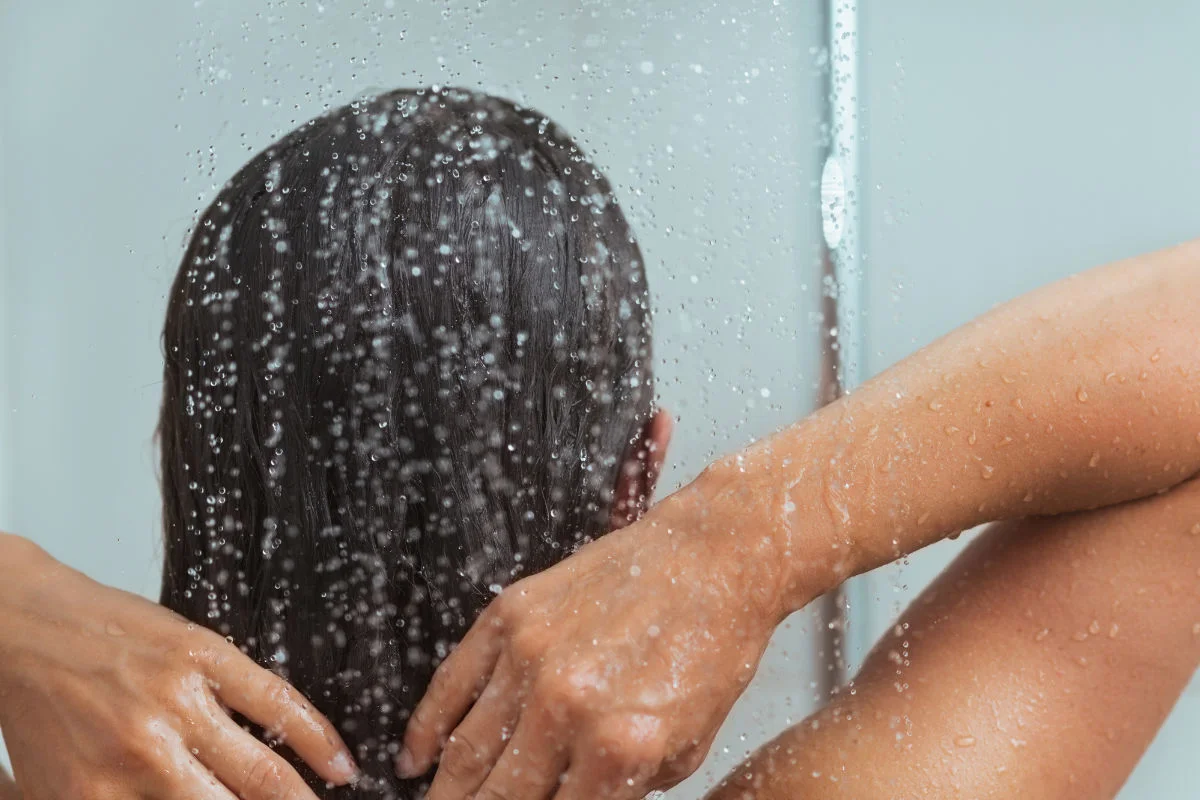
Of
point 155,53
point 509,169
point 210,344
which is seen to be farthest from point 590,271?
point 155,53

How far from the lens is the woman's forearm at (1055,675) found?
42 cm

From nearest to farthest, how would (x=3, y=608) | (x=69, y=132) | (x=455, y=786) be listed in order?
(x=455, y=786)
(x=3, y=608)
(x=69, y=132)

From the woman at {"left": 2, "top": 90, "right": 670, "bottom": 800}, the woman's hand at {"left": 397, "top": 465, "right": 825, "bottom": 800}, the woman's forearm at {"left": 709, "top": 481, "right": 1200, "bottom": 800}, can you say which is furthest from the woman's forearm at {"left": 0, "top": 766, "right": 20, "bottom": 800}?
the woman's forearm at {"left": 709, "top": 481, "right": 1200, "bottom": 800}

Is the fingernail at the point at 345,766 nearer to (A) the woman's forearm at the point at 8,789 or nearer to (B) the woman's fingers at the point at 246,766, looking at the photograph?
(B) the woman's fingers at the point at 246,766

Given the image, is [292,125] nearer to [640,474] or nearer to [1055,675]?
[640,474]

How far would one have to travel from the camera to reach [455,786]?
15.7 inches

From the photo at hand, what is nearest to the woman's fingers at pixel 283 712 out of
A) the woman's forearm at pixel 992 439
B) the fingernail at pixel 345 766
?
the fingernail at pixel 345 766

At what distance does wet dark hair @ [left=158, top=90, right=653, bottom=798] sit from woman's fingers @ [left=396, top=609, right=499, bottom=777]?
0.03 metres

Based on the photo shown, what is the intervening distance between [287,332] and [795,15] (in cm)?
36

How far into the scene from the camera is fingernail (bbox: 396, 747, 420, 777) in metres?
0.43

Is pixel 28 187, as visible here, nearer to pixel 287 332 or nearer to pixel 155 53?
pixel 155 53

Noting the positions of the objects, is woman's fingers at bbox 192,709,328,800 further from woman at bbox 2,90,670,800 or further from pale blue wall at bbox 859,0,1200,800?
pale blue wall at bbox 859,0,1200,800

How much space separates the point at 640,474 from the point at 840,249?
0.20 meters

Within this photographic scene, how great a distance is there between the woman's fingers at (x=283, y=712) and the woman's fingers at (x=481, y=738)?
7 cm
